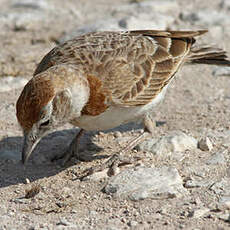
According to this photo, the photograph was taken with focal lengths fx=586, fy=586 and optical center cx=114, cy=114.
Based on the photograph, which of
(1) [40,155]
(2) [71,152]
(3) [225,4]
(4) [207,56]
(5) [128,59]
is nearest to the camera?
(5) [128,59]

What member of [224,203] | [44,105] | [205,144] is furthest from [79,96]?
[224,203]

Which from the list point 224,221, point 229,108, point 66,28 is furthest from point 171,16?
point 224,221

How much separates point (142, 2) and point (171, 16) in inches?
38.5

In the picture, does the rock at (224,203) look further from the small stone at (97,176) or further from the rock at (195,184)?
the small stone at (97,176)

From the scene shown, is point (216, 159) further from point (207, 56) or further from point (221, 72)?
point (221, 72)

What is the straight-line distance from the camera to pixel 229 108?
337 inches

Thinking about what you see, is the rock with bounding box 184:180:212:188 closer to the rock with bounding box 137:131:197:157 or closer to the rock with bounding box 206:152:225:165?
the rock with bounding box 206:152:225:165

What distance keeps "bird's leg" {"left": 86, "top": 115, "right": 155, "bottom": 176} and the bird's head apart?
0.77 metres

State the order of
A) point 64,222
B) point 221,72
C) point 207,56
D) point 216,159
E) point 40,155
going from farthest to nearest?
point 221,72 < point 207,56 < point 40,155 < point 216,159 < point 64,222

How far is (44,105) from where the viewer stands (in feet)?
20.1

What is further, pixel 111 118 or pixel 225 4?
pixel 225 4

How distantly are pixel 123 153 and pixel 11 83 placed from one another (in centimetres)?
298

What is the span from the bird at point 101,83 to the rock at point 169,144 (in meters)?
0.16

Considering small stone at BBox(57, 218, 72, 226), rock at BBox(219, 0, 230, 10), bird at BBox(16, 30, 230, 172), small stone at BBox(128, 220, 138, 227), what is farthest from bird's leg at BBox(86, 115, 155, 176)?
rock at BBox(219, 0, 230, 10)
